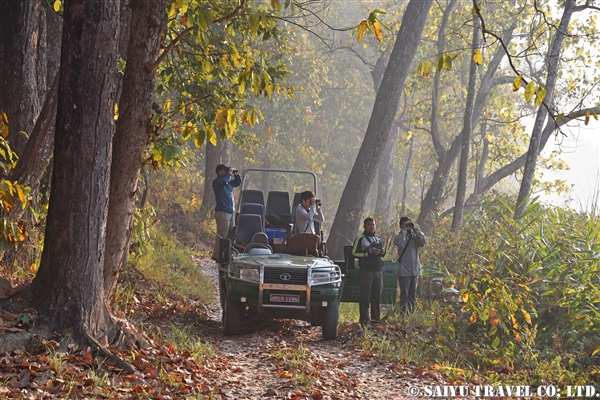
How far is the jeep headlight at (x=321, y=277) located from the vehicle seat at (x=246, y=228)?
228cm

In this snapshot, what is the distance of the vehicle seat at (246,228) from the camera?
A: 11.8 metres

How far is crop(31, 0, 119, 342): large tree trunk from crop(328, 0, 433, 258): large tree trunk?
12.3m

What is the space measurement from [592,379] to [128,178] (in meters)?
6.11

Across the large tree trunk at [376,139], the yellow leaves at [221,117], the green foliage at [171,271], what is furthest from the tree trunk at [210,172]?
the yellow leaves at [221,117]

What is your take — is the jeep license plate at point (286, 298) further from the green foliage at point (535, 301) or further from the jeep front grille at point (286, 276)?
the green foliage at point (535, 301)

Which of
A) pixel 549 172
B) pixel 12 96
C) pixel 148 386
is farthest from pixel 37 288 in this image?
pixel 549 172

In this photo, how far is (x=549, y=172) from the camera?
26.8m

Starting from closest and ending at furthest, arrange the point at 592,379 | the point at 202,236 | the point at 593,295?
1. the point at 592,379
2. the point at 593,295
3. the point at 202,236

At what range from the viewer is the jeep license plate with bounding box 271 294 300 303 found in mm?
9688

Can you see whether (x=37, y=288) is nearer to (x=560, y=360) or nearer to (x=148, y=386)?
(x=148, y=386)

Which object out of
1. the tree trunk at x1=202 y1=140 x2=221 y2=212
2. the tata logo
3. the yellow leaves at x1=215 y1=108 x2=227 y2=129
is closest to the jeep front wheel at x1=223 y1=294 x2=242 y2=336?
the tata logo

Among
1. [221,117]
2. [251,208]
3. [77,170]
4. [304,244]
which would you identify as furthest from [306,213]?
[77,170]

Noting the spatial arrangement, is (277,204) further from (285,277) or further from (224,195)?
(285,277)

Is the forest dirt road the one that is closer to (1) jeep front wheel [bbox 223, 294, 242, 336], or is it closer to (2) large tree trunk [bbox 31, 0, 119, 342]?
(1) jeep front wheel [bbox 223, 294, 242, 336]
